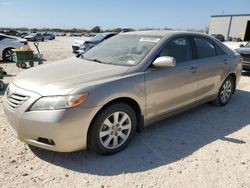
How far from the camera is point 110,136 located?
349cm

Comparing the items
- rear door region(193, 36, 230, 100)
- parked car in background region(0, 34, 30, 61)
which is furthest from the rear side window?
parked car in background region(0, 34, 30, 61)

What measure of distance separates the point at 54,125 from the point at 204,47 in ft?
10.8

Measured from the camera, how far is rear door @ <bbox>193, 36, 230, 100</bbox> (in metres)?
4.78

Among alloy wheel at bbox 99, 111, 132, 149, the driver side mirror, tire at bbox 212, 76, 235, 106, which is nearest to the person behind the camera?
alloy wheel at bbox 99, 111, 132, 149

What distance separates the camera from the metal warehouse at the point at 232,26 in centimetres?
5225

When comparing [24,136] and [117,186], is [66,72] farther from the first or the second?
[117,186]

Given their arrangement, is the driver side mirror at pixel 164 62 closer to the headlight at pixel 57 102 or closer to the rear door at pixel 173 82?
the rear door at pixel 173 82

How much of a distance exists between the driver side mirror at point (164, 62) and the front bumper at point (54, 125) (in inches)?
A: 46.1

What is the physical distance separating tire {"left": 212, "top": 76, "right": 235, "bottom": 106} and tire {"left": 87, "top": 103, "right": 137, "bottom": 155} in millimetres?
2591

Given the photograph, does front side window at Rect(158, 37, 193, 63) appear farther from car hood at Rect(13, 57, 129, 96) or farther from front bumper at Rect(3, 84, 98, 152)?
front bumper at Rect(3, 84, 98, 152)

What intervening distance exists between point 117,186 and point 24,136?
4.15 feet

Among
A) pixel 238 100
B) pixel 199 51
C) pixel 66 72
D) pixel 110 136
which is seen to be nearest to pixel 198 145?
pixel 110 136

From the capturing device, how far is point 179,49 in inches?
174

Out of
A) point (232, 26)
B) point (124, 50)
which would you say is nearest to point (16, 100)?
point (124, 50)
